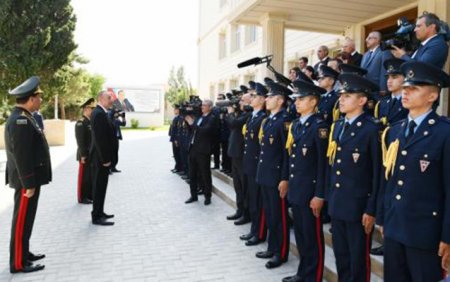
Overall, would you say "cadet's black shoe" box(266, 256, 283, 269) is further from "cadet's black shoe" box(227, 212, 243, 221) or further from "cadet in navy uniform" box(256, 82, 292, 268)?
"cadet's black shoe" box(227, 212, 243, 221)

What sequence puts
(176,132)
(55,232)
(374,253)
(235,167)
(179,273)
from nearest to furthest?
(374,253)
(179,273)
(55,232)
(235,167)
(176,132)

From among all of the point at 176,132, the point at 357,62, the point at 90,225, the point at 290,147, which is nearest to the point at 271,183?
the point at 290,147

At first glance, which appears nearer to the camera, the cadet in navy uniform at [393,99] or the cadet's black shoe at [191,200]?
the cadet in navy uniform at [393,99]

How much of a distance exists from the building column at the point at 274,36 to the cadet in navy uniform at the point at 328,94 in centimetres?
404

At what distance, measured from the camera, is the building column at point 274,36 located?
886 cm

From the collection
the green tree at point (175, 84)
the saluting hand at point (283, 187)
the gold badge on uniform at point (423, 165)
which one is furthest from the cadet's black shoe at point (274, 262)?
the green tree at point (175, 84)

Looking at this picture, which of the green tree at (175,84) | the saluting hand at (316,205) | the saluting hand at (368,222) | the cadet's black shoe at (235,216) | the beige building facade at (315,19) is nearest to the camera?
the saluting hand at (368,222)

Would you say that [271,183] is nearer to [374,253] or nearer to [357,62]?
[374,253]

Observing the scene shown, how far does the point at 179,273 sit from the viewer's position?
4.26 meters

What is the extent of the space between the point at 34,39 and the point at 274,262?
578 inches

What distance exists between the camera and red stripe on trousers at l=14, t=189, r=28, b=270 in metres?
4.19

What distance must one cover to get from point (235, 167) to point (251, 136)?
3.80ft

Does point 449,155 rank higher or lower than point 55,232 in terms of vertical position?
higher

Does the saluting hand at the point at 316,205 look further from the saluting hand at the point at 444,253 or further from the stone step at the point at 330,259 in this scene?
the saluting hand at the point at 444,253
